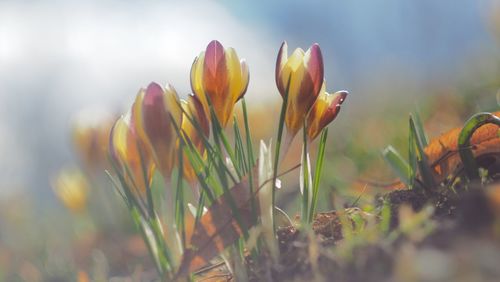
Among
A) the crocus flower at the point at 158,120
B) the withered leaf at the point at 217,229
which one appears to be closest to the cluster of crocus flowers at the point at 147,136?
the crocus flower at the point at 158,120

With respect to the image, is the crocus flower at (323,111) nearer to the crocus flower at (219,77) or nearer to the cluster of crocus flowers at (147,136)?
the crocus flower at (219,77)

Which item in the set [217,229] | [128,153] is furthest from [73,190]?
[217,229]

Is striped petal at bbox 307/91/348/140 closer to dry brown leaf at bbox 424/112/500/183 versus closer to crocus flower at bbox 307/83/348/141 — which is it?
crocus flower at bbox 307/83/348/141

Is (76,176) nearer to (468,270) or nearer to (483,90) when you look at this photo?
(483,90)

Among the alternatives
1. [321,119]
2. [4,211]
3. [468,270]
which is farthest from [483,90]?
[4,211]

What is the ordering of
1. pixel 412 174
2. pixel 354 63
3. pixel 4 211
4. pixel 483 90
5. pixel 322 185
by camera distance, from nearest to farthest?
pixel 412 174, pixel 322 185, pixel 483 90, pixel 4 211, pixel 354 63

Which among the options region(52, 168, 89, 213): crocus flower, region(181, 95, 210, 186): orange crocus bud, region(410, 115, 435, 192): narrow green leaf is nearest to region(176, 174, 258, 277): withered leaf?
region(181, 95, 210, 186): orange crocus bud
